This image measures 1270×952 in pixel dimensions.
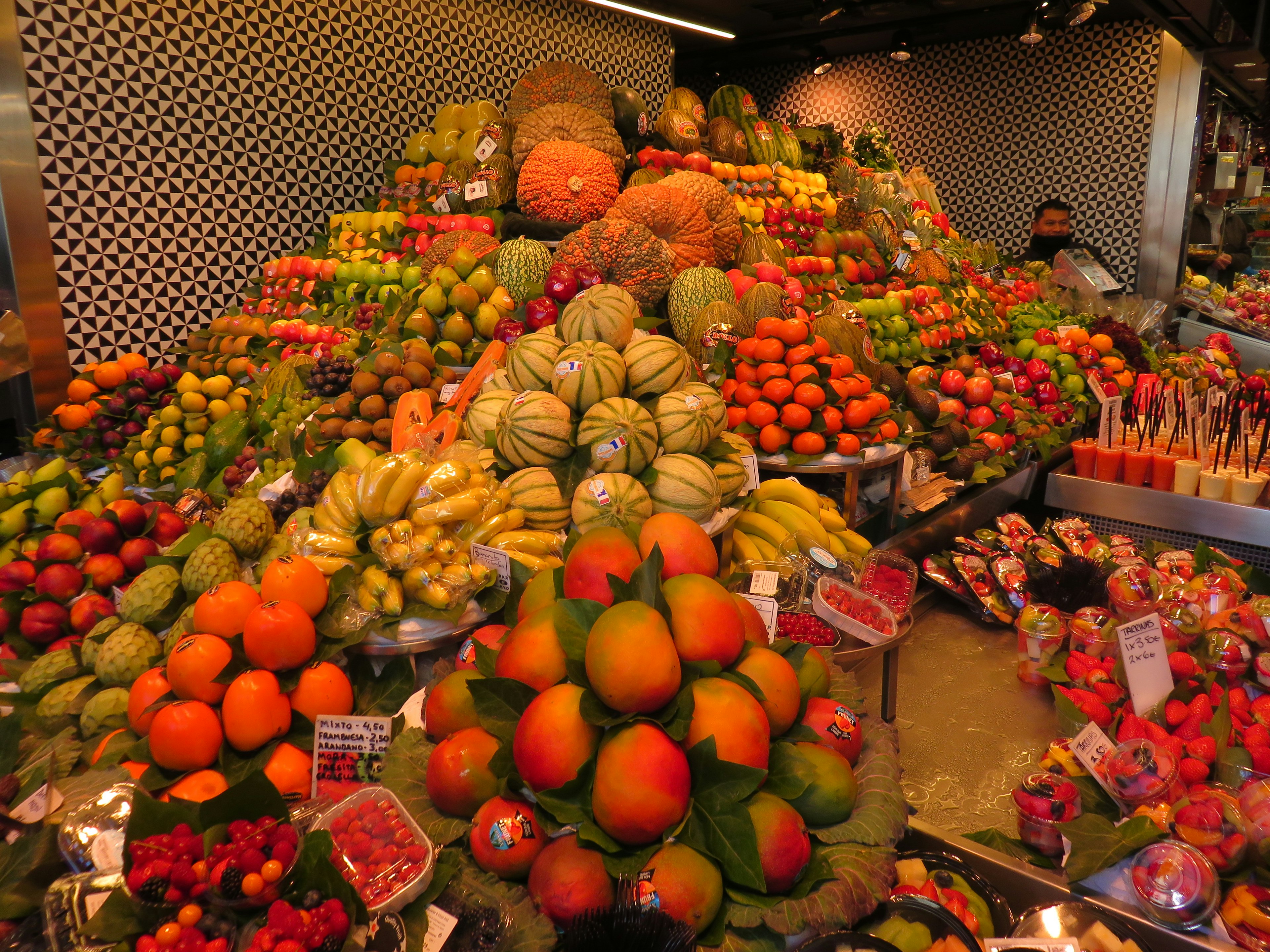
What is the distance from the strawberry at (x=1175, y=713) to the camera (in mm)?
1946

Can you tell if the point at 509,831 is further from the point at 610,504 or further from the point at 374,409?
the point at 374,409

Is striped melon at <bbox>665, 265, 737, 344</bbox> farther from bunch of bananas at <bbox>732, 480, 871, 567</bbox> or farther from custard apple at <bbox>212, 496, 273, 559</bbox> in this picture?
custard apple at <bbox>212, 496, 273, 559</bbox>

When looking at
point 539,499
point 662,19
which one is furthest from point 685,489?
point 662,19

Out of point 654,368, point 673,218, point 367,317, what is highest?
point 673,218

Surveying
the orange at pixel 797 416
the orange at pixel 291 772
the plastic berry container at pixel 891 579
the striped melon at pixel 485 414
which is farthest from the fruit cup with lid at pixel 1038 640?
the orange at pixel 291 772

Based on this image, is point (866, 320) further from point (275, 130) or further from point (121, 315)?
point (121, 315)

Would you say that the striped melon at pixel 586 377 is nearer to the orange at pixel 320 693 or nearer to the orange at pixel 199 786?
the orange at pixel 320 693

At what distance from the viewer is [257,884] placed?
1039mm

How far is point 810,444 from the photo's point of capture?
3.12 meters

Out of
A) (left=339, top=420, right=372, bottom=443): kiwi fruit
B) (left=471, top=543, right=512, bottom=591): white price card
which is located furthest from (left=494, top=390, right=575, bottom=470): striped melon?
(left=339, top=420, right=372, bottom=443): kiwi fruit

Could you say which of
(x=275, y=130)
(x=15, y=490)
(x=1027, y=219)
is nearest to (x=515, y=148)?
(x=275, y=130)

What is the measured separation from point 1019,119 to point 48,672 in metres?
9.97

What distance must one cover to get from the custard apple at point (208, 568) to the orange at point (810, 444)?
80.6 inches

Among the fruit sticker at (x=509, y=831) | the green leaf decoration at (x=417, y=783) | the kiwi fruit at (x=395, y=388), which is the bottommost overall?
the green leaf decoration at (x=417, y=783)
